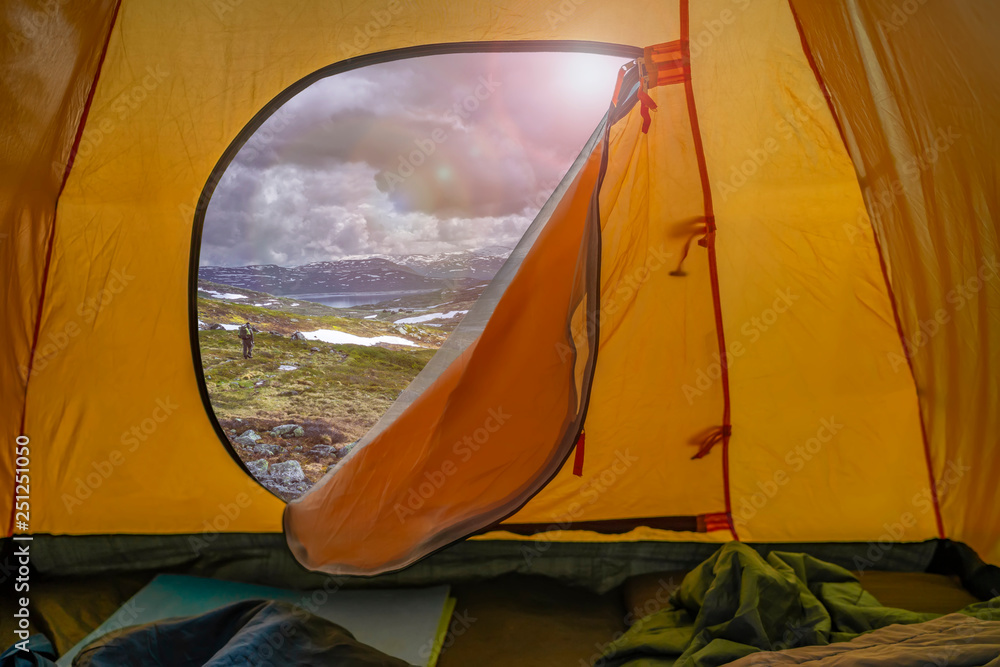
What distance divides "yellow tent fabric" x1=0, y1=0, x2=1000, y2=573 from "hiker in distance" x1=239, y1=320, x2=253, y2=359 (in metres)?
2.21

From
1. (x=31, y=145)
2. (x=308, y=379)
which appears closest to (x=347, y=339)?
(x=308, y=379)

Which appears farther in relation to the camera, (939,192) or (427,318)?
(427,318)

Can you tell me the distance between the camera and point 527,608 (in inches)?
68.0

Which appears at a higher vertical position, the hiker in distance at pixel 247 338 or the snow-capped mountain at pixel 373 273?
the snow-capped mountain at pixel 373 273

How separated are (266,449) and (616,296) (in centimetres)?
258

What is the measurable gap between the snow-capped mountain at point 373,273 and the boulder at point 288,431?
0.99 m

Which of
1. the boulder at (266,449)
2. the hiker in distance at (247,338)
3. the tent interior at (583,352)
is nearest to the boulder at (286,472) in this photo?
the boulder at (266,449)

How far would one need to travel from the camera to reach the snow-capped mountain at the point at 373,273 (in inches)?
159

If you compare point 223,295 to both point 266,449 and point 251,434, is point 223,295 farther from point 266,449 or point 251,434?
point 266,449

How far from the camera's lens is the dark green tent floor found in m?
1.53

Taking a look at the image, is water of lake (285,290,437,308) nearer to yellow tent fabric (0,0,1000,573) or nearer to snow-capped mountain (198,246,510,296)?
snow-capped mountain (198,246,510,296)

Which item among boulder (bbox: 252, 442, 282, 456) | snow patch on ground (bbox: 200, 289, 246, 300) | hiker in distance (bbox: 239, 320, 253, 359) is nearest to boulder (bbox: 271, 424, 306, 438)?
boulder (bbox: 252, 442, 282, 456)

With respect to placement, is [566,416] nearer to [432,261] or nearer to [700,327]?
[700,327]

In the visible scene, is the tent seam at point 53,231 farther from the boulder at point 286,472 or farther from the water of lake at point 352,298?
the water of lake at point 352,298
